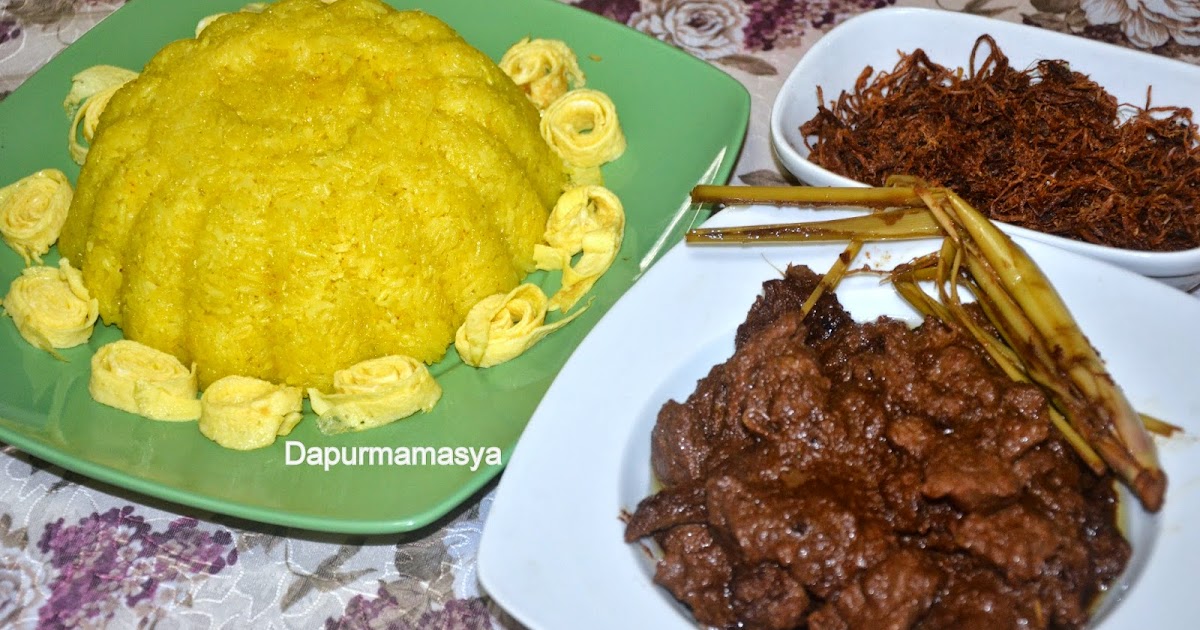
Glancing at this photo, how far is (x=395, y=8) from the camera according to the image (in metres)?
3.80

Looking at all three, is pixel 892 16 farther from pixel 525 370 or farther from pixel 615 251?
pixel 525 370

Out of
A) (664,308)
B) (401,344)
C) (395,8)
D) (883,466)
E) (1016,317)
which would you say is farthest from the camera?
(395,8)

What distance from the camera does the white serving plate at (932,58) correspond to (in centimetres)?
320

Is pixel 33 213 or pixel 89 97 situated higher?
pixel 89 97

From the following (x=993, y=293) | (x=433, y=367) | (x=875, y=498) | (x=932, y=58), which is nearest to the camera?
(x=875, y=498)

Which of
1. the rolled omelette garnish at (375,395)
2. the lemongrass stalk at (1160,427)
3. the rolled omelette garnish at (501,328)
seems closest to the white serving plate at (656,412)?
the lemongrass stalk at (1160,427)

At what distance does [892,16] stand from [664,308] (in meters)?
1.48

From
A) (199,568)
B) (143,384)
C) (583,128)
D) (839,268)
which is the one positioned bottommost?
(199,568)

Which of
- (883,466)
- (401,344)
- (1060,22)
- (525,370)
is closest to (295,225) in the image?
(401,344)

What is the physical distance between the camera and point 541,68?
3.66m

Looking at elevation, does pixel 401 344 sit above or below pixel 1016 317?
below

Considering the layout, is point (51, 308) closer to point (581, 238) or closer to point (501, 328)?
point (501, 328)

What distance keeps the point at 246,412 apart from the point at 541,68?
62.0 inches

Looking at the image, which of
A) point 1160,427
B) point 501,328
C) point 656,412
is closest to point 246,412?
point 501,328
